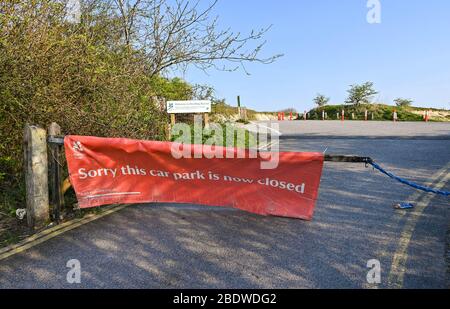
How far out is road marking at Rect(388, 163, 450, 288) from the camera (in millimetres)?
3688

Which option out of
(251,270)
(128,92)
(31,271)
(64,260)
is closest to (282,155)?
(251,270)

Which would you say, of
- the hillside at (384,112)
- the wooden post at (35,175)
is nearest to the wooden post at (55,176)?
the wooden post at (35,175)

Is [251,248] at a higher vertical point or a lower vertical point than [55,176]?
A: lower

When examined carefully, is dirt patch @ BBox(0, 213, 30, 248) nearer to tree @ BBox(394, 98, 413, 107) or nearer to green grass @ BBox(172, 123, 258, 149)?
green grass @ BBox(172, 123, 258, 149)

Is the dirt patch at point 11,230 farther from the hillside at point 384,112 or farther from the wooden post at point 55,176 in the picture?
the hillside at point 384,112

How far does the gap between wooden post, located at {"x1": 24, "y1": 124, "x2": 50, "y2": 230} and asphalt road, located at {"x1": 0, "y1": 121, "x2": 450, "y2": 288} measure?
595 millimetres

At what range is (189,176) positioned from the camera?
18.3ft

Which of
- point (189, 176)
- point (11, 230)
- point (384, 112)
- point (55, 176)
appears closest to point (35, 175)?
point (55, 176)

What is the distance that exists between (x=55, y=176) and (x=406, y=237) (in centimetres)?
502

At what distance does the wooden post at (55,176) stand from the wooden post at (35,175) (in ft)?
0.51

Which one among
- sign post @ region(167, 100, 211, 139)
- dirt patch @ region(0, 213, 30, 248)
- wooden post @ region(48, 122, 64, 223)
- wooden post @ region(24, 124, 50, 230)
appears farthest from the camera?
sign post @ region(167, 100, 211, 139)

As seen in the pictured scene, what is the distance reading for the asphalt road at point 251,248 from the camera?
3752 millimetres

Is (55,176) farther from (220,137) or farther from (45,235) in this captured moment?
(220,137)

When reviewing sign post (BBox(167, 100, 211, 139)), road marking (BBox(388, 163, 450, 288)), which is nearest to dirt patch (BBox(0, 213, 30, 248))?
road marking (BBox(388, 163, 450, 288))
